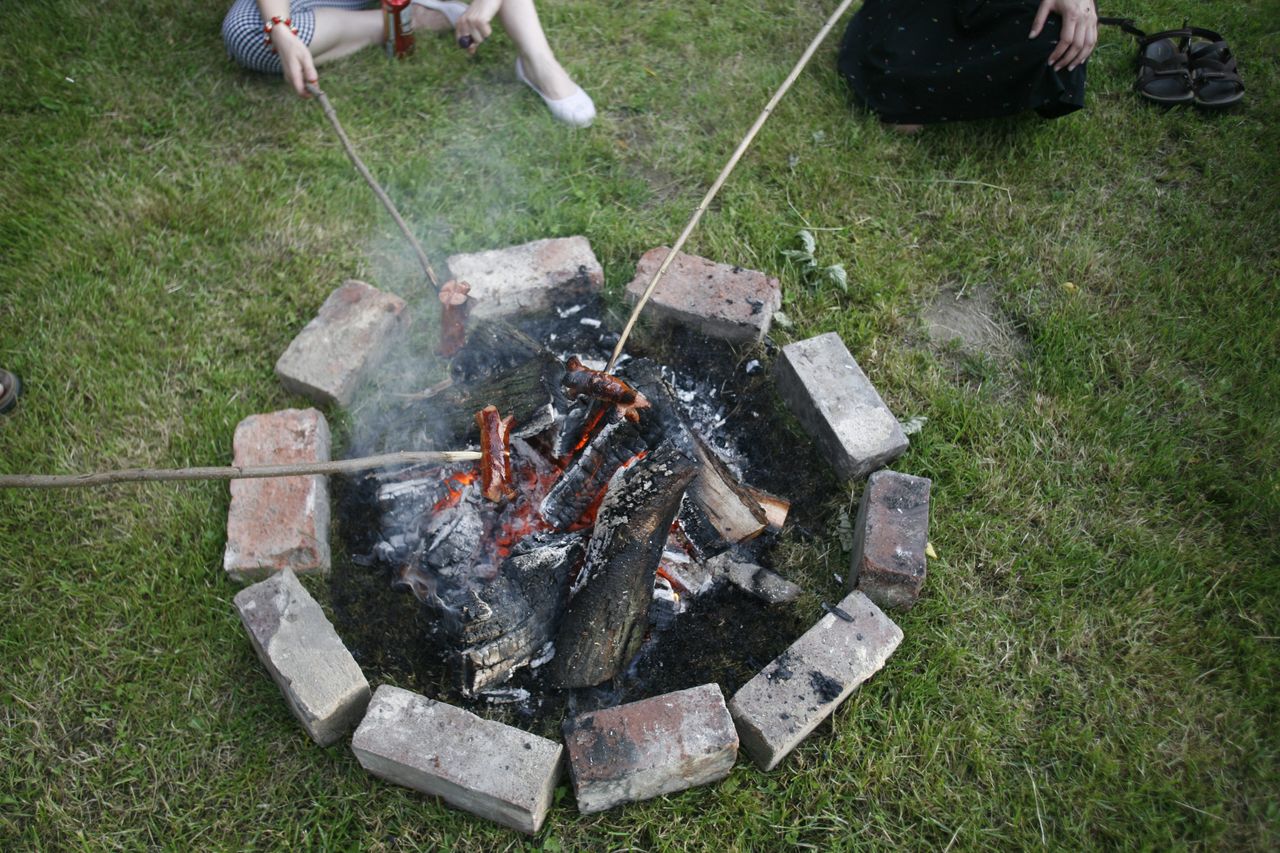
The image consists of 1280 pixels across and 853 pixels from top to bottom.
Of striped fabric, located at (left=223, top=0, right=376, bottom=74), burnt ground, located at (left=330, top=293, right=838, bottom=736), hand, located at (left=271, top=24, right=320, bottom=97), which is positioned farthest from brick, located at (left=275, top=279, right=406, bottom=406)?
striped fabric, located at (left=223, top=0, right=376, bottom=74)

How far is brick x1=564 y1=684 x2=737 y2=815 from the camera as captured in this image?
2348 mm

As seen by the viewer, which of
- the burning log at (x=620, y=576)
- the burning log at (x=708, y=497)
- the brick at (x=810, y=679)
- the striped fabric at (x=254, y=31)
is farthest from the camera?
the striped fabric at (x=254, y=31)

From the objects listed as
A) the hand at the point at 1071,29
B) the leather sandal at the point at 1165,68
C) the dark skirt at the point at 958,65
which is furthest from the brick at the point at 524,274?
the leather sandal at the point at 1165,68

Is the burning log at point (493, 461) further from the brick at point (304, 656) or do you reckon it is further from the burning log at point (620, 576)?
the brick at point (304, 656)

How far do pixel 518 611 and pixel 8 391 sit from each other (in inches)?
87.5

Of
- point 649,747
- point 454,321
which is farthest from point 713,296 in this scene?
point 649,747

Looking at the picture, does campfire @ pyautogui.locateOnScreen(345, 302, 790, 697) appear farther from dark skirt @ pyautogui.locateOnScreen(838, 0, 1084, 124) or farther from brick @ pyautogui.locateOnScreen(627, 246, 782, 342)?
dark skirt @ pyautogui.locateOnScreen(838, 0, 1084, 124)

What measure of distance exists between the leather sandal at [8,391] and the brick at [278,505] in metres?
0.97

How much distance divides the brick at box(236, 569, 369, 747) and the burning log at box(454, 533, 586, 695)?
1.07 feet

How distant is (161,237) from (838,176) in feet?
10.1

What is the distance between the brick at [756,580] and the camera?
279 cm

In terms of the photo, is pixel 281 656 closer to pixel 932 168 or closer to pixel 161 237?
pixel 161 237

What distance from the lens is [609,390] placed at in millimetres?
2842

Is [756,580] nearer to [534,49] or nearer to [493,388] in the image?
[493,388]
